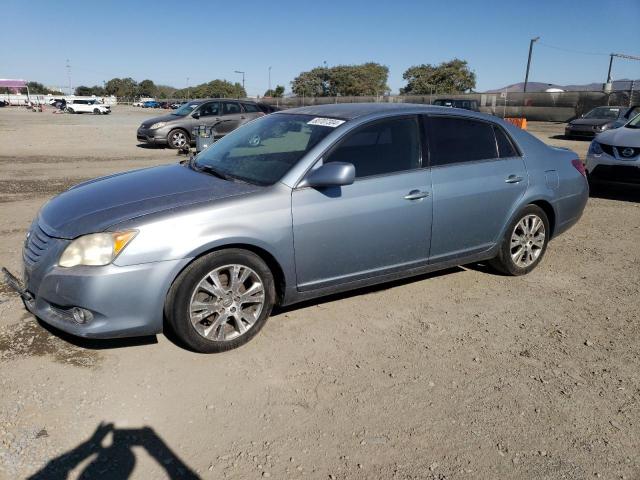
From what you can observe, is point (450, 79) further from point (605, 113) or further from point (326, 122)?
point (326, 122)

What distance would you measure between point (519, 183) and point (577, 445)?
A: 2562mm

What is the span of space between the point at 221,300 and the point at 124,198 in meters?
0.98

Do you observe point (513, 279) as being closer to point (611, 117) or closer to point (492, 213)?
point (492, 213)

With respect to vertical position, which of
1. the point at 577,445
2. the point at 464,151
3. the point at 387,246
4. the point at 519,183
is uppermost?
the point at 464,151

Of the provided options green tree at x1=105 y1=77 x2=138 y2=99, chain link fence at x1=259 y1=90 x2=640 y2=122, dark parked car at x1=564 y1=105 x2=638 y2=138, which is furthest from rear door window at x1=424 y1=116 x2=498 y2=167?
green tree at x1=105 y1=77 x2=138 y2=99

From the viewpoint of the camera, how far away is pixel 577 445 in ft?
8.66

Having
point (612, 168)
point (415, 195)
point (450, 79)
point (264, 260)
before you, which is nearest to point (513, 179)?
point (415, 195)

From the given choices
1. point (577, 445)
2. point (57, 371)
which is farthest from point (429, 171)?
point (57, 371)

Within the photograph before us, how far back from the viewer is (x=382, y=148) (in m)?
4.01

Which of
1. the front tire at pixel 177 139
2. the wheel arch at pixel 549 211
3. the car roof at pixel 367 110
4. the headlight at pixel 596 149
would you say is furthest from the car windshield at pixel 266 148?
the front tire at pixel 177 139

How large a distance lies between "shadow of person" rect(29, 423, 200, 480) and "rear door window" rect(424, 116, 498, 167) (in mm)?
2868

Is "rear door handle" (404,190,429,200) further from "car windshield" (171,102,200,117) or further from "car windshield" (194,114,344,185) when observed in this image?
"car windshield" (171,102,200,117)

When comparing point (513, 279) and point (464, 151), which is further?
point (513, 279)

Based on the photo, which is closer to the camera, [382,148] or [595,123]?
[382,148]
